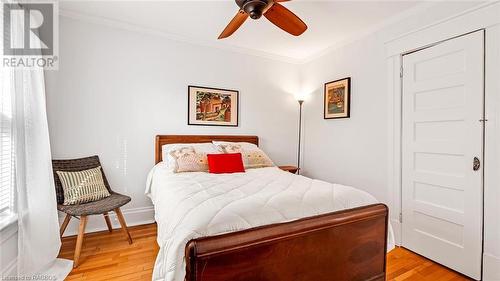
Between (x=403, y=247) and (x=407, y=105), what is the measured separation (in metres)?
1.47

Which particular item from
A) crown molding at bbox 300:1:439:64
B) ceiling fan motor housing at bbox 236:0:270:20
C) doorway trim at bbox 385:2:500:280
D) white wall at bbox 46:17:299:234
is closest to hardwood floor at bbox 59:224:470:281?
doorway trim at bbox 385:2:500:280

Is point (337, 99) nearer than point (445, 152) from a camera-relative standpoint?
No

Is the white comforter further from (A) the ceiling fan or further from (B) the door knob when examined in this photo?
(A) the ceiling fan

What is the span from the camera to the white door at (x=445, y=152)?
1.87 m

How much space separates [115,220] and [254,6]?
2758mm

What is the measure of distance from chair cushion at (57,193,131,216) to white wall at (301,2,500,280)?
2698 millimetres

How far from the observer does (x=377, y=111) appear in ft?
8.79

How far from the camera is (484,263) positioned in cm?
182

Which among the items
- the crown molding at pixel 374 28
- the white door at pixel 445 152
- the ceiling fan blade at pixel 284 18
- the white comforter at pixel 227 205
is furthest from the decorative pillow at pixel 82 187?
the crown molding at pixel 374 28

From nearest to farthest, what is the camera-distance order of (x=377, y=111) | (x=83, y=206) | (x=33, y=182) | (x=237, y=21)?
(x=33, y=182) → (x=237, y=21) → (x=83, y=206) → (x=377, y=111)

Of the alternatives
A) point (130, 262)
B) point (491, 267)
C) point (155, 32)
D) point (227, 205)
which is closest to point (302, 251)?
point (227, 205)

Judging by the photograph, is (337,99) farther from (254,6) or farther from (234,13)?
(254,6)

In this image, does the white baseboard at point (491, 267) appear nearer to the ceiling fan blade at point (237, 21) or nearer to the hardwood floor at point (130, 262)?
the hardwood floor at point (130, 262)

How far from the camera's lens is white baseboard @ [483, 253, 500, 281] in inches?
68.8
